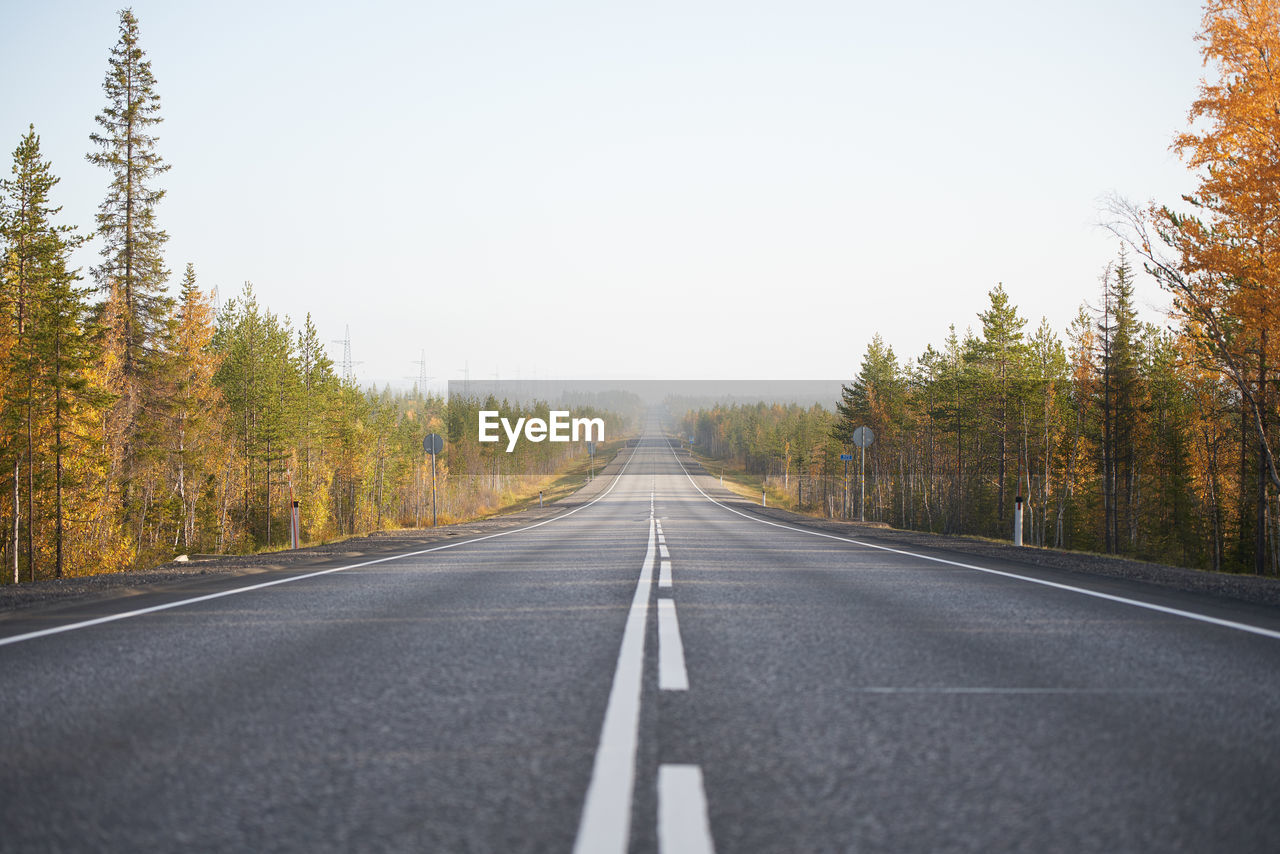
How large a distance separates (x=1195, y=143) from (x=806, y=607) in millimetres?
18720

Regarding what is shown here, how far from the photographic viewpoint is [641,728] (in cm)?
324

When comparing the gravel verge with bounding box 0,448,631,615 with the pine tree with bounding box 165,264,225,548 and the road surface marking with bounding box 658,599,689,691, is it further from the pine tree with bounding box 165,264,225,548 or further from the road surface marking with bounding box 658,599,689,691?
the pine tree with bounding box 165,264,225,548

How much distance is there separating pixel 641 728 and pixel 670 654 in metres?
1.54

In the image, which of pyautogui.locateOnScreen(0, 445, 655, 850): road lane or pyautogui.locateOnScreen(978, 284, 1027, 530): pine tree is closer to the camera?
pyautogui.locateOnScreen(0, 445, 655, 850): road lane

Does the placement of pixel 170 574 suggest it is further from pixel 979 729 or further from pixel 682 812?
pixel 979 729

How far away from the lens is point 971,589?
8125mm

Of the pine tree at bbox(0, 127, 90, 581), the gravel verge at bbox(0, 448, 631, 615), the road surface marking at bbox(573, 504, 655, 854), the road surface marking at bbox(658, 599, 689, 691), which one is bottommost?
the gravel verge at bbox(0, 448, 631, 615)

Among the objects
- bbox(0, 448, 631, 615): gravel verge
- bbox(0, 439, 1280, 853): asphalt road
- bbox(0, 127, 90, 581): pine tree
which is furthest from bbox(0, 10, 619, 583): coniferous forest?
bbox(0, 439, 1280, 853): asphalt road

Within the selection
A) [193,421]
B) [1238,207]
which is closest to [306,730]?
[1238,207]

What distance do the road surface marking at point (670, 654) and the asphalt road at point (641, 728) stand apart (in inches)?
1.1

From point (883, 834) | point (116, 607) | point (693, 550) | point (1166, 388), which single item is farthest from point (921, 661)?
point (1166, 388)

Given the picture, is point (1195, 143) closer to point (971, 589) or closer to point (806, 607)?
point (971, 589)

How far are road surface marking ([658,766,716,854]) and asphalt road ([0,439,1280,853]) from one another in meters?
0.01

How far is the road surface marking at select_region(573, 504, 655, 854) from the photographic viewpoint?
219 centimetres
